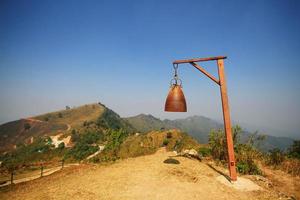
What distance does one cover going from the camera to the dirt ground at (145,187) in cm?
546

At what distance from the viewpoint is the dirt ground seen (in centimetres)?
546

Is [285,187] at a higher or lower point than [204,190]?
lower

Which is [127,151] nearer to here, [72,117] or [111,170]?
[111,170]

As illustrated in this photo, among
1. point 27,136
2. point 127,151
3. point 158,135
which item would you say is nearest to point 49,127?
point 27,136

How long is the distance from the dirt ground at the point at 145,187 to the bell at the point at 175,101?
251 cm

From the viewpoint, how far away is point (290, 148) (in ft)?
44.1

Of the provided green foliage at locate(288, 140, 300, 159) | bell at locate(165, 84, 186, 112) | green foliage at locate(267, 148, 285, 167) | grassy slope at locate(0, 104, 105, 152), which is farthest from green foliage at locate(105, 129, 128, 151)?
grassy slope at locate(0, 104, 105, 152)

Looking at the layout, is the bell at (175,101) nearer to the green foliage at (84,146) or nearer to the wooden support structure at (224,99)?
the wooden support structure at (224,99)

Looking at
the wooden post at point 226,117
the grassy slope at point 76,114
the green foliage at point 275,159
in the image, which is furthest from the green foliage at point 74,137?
the wooden post at point 226,117

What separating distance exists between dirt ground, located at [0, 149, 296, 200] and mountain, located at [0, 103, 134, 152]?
7176cm

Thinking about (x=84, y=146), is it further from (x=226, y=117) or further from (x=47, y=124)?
(x=47, y=124)

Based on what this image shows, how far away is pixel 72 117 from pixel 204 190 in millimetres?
110330

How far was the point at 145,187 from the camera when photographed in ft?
19.5

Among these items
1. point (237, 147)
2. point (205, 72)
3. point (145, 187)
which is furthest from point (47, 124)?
point (205, 72)
